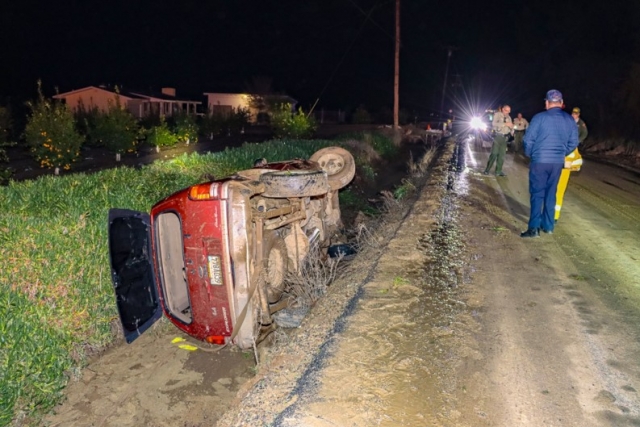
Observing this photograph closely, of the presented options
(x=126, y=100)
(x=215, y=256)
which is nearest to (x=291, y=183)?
(x=215, y=256)

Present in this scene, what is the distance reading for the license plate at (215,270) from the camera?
4.83 metres

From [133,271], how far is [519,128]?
546 inches

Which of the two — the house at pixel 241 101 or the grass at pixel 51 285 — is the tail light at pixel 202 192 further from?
the house at pixel 241 101

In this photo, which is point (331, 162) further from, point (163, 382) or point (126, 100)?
point (126, 100)

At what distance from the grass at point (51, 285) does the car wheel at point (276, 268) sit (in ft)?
5.56

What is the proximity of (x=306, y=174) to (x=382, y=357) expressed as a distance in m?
2.86

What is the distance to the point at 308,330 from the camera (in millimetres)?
4414

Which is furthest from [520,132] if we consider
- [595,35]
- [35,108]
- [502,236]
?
[595,35]

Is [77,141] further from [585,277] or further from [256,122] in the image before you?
[256,122]

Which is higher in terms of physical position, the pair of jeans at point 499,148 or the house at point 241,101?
the house at point 241,101

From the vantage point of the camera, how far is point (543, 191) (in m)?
6.66

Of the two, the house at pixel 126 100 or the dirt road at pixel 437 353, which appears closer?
the dirt road at pixel 437 353

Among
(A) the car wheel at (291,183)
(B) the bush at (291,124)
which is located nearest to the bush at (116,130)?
(B) the bush at (291,124)

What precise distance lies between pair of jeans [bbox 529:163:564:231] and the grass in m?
4.94
